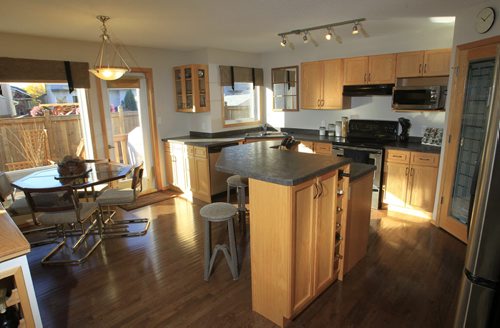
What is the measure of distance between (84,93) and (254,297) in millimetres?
3769

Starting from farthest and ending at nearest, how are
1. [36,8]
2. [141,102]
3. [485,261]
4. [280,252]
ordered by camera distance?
[141,102] < [36,8] < [280,252] < [485,261]

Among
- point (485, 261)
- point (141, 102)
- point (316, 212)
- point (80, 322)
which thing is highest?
point (141, 102)

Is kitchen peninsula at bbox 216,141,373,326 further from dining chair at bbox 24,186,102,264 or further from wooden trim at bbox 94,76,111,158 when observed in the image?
wooden trim at bbox 94,76,111,158

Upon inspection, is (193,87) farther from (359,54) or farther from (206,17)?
(359,54)

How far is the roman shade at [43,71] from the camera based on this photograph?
3.59m

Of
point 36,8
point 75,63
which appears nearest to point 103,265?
point 36,8

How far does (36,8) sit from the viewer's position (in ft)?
8.71

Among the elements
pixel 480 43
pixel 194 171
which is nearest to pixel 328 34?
pixel 480 43

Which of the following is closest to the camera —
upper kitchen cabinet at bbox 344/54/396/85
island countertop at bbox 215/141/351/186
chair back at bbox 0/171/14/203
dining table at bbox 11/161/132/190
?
island countertop at bbox 215/141/351/186

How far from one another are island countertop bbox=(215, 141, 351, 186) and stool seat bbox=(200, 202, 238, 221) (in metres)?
0.44

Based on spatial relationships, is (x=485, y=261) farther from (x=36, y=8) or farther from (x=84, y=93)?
(x=84, y=93)

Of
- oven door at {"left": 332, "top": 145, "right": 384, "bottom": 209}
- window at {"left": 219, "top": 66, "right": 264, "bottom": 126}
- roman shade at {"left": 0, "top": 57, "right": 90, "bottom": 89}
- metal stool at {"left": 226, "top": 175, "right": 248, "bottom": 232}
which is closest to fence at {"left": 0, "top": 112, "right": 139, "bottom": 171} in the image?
roman shade at {"left": 0, "top": 57, "right": 90, "bottom": 89}

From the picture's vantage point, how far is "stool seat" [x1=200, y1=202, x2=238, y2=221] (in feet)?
8.28

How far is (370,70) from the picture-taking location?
4.45 m
